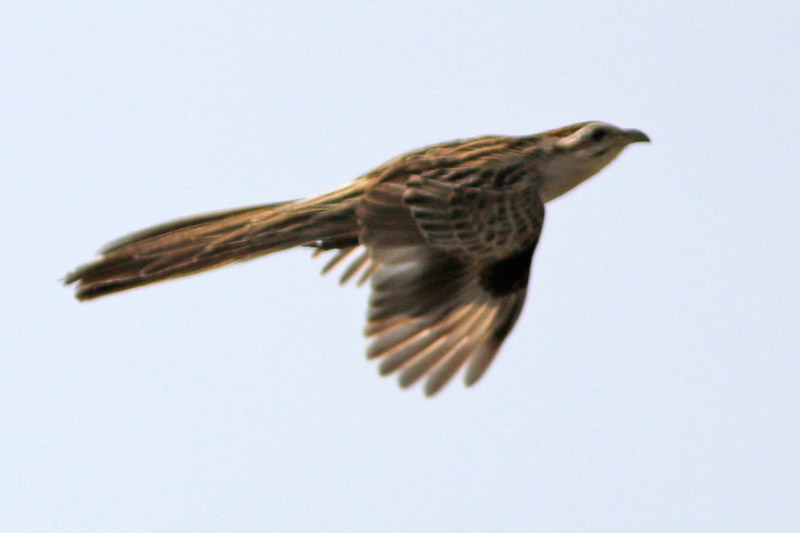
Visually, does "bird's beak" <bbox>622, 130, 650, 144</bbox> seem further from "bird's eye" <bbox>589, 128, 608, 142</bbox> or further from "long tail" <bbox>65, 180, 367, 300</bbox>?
"long tail" <bbox>65, 180, 367, 300</bbox>

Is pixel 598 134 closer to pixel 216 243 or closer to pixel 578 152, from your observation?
pixel 578 152

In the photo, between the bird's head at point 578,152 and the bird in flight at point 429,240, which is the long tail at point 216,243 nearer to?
the bird in flight at point 429,240

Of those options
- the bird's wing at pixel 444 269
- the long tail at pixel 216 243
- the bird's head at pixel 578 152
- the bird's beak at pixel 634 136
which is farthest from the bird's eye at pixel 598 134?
the long tail at pixel 216 243

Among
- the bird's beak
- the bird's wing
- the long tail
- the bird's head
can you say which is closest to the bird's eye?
the bird's head

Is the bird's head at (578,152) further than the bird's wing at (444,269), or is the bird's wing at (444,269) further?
Result: the bird's head at (578,152)

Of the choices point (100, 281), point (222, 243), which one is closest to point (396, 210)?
point (222, 243)

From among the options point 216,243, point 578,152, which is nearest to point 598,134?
point 578,152
